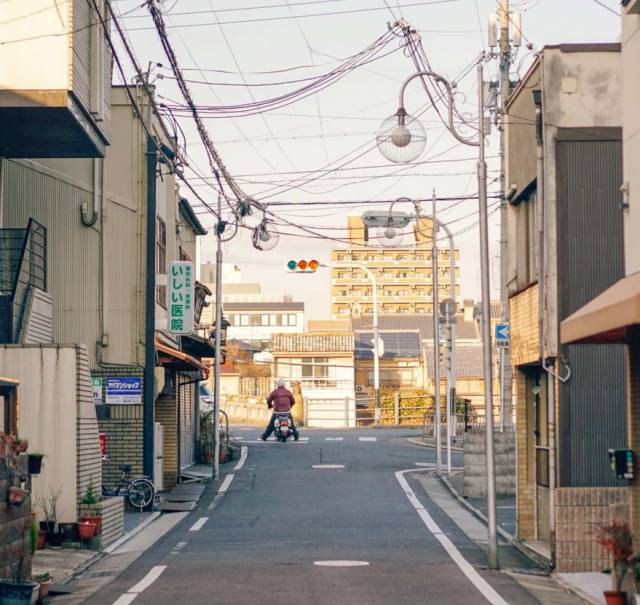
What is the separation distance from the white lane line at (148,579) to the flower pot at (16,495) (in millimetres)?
1717

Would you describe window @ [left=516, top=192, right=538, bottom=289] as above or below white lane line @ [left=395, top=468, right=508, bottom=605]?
above

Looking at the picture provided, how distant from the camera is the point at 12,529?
14.7m

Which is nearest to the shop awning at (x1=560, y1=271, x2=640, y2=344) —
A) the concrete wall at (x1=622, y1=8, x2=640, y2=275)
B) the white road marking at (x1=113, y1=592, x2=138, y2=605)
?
the concrete wall at (x1=622, y1=8, x2=640, y2=275)

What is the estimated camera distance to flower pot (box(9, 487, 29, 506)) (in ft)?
48.5

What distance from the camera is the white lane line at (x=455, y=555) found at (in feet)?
48.3

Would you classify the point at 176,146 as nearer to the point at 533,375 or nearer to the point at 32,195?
the point at 32,195

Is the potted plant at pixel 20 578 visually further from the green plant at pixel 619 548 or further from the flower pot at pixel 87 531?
the green plant at pixel 619 548

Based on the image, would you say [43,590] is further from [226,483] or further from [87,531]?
[226,483]

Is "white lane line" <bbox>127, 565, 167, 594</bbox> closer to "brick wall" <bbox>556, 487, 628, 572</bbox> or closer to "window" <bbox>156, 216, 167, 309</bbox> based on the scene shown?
"brick wall" <bbox>556, 487, 628, 572</bbox>

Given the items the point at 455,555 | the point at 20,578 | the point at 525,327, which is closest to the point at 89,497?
the point at 20,578

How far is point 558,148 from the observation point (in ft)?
59.6

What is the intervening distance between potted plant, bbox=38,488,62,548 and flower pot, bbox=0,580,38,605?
5760 millimetres

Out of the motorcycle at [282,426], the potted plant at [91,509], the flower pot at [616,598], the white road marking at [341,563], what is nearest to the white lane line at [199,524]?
the potted plant at [91,509]

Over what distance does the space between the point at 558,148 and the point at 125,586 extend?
28.5 ft
